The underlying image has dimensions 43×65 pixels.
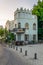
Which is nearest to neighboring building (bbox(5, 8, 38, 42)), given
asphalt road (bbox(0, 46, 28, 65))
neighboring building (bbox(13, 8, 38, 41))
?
neighboring building (bbox(13, 8, 38, 41))

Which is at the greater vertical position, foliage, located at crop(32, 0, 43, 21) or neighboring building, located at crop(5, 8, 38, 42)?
foliage, located at crop(32, 0, 43, 21)

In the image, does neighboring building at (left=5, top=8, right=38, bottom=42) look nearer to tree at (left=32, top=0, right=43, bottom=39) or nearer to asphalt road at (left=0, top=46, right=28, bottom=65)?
tree at (left=32, top=0, right=43, bottom=39)

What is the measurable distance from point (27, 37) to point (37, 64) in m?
35.6

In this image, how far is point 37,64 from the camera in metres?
15.5

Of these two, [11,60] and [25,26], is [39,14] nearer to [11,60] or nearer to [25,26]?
[25,26]

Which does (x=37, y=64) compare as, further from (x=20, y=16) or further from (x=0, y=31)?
(x=0, y=31)

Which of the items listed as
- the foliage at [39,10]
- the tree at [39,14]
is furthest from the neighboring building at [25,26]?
the foliage at [39,10]

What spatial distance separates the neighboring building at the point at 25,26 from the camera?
50.1 metres

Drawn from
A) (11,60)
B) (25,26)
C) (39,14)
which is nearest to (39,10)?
(39,14)

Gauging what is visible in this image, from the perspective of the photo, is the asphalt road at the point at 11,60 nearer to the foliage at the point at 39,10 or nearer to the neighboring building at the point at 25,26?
the neighboring building at the point at 25,26

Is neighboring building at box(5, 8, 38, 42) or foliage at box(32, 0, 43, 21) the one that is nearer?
neighboring building at box(5, 8, 38, 42)

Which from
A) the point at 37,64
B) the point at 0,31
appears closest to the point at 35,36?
the point at 0,31

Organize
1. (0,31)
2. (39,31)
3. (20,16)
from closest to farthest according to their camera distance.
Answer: (20,16) → (39,31) → (0,31)

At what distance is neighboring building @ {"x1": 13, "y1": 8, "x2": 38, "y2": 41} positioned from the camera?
50.1 meters
